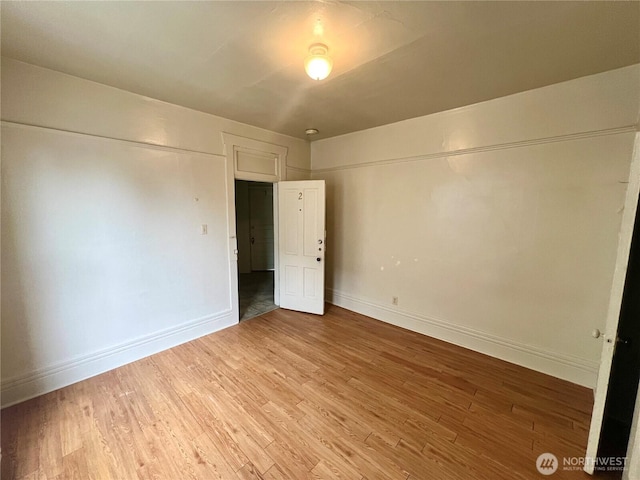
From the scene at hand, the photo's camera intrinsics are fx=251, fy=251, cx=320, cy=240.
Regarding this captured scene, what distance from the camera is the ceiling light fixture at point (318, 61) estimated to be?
170cm

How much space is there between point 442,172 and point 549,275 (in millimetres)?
1459

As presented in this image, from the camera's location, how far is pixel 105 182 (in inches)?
92.5

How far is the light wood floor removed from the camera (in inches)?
60.6

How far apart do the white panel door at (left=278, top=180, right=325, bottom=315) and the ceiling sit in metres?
1.39

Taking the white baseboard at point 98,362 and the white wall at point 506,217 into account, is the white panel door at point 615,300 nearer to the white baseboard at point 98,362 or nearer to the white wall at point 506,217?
the white wall at point 506,217

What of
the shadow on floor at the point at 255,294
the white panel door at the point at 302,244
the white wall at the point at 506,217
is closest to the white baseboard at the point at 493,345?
the white wall at the point at 506,217

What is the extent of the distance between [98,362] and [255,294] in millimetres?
2485

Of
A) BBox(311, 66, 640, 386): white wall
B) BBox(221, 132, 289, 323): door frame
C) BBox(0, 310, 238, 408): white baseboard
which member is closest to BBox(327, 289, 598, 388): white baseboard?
BBox(311, 66, 640, 386): white wall

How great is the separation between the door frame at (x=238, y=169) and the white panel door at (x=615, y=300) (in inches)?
132

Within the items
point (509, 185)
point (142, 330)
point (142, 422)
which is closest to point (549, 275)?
point (509, 185)

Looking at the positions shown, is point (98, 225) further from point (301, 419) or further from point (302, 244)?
point (301, 419)

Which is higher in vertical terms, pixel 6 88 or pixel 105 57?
pixel 105 57

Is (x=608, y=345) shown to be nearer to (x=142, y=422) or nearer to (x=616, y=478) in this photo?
(x=616, y=478)

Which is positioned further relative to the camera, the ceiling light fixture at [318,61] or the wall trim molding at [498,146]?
the wall trim molding at [498,146]
